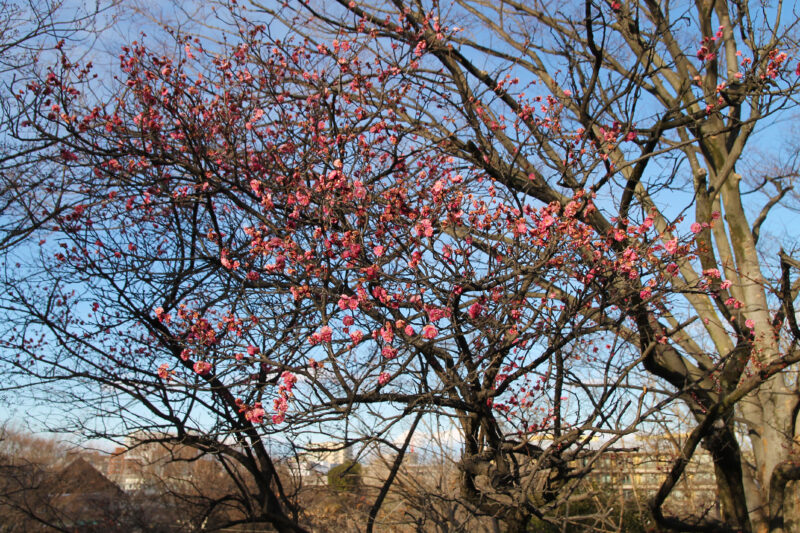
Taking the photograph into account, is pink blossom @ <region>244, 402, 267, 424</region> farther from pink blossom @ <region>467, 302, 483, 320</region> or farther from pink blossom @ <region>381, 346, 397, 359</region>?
pink blossom @ <region>467, 302, 483, 320</region>

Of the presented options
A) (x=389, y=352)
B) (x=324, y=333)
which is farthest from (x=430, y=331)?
(x=324, y=333)

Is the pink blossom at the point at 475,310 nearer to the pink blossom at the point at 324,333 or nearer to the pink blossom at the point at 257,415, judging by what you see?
the pink blossom at the point at 324,333

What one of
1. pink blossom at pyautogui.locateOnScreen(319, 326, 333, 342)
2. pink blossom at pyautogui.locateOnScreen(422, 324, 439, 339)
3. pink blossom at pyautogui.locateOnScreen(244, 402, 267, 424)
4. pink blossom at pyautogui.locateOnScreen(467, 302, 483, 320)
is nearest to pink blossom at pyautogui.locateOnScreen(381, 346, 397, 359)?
pink blossom at pyautogui.locateOnScreen(422, 324, 439, 339)

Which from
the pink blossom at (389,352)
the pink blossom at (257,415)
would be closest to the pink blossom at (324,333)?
the pink blossom at (389,352)

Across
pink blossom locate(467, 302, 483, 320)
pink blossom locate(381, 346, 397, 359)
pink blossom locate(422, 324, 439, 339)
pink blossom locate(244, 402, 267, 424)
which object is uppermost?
pink blossom locate(467, 302, 483, 320)

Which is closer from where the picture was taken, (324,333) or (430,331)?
(324,333)

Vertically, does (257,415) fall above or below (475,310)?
below

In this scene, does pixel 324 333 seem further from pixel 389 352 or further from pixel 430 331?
pixel 430 331

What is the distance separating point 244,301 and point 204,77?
233 centimetres

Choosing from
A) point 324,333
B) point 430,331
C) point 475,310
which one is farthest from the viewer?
point 475,310

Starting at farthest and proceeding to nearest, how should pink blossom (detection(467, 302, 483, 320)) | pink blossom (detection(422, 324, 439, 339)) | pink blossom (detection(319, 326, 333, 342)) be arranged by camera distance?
pink blossom (detection(467, 302, 483, 320)), pink blossom (detection(422, 324, 439, 339)), pink blossom (detection(319, 326, 333, 342))

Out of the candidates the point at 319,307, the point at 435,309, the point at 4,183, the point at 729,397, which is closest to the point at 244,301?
the point at 319,307

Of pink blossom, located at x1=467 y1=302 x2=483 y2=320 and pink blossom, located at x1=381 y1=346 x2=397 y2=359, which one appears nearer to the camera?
pink blossom, located at x1=381 y1=346 x2=397 y2=359

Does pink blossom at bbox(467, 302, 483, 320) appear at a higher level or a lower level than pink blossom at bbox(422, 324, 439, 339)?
higher
